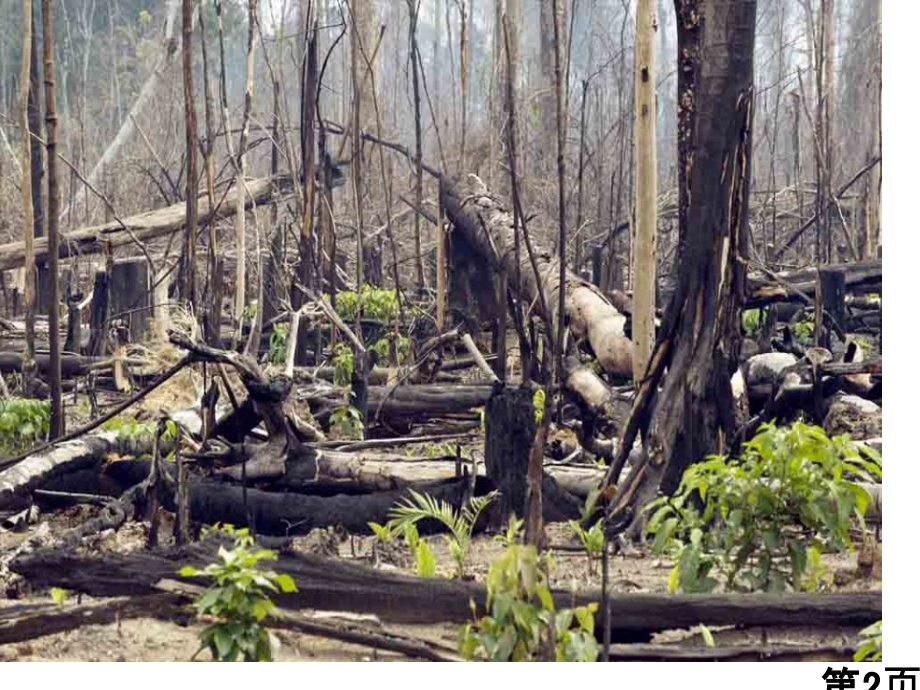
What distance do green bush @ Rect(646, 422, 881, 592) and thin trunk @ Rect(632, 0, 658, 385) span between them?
211cm

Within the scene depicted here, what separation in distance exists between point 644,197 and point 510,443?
146cm

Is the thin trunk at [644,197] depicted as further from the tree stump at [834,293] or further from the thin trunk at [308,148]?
the tree stump at [834,293]

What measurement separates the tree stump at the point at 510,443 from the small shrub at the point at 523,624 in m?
1.96

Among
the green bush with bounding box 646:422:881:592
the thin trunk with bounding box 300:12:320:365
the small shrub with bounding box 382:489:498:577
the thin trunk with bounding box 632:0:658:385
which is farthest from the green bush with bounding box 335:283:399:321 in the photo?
the green bush with bounding box 646:422:881:592

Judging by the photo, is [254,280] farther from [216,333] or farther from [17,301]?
[216,333]

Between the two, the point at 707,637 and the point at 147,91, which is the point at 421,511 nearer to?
the point at 707,637

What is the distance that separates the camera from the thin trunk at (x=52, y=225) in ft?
19.0

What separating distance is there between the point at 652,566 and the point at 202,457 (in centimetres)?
210

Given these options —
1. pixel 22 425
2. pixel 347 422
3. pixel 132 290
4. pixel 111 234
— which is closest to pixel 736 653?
pixel 347 422

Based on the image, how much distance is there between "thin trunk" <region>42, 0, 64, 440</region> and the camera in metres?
5.79

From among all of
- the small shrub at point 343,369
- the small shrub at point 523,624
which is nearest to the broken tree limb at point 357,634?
the small shrub at point 523,624

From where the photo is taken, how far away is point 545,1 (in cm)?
1723

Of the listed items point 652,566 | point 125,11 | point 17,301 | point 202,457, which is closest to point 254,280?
point 17,301

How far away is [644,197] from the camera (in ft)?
18.8
